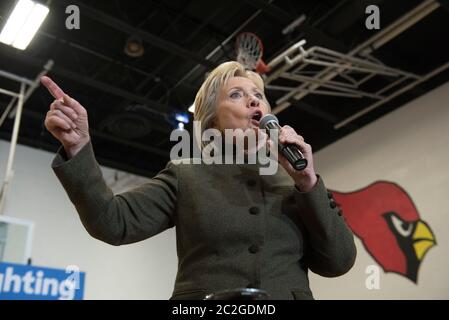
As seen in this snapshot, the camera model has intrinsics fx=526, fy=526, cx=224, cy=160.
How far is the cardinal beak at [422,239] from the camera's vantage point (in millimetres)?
4703

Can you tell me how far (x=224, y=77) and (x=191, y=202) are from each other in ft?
1.35

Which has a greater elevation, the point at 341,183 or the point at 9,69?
the point at 9,69

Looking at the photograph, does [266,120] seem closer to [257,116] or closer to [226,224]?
[257,116]

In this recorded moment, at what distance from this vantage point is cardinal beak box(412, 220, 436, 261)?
4703 mm

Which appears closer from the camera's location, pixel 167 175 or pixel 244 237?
pixel 244 237

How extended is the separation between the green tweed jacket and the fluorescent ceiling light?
11.6ft

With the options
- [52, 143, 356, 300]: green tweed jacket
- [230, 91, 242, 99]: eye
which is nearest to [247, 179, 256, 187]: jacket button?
[52, 143, 356, 300]: green tweed jacket

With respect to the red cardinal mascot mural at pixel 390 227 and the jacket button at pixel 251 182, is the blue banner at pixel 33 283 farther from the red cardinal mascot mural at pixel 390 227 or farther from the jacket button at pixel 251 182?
the jacket button at pixel 251 182

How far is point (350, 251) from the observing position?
1175 mm

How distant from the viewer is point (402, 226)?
5.00 metres
